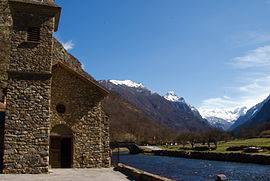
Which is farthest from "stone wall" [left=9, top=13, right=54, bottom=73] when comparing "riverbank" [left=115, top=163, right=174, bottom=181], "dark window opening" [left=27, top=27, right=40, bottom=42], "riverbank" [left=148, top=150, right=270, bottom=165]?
"riverbank" [left=148, top=150, right=270, bottom=165]

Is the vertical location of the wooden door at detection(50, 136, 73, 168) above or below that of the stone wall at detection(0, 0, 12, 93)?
below

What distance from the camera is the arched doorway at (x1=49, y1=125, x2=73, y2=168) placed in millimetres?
22031

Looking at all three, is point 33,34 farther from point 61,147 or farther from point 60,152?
point 60,152

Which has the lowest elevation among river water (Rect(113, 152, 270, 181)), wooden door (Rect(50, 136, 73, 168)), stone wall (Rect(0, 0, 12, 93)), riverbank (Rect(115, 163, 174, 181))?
river water (Rect(113, 152, 270, 181))

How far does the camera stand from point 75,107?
22781mm

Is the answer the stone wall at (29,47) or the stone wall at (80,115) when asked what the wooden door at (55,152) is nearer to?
the stone wall at (80,115)

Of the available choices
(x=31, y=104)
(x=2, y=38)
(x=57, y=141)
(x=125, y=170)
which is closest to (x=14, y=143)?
(x=31, y=104)

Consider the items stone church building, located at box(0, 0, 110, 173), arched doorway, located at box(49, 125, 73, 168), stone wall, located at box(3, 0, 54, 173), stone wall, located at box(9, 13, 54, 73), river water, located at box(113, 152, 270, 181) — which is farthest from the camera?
river water, located at box(113, 152, 270, 181)

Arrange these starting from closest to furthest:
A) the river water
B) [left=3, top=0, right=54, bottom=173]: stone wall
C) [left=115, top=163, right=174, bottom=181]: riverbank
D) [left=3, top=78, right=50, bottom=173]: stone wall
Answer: [left=115, top=163, right=174, bottom=181]: riverbank → [left=3, top=78, right=50, bottom=173]: stone wall → [left=3, top=0, right=54, bottom=173]: stone wall → the river water

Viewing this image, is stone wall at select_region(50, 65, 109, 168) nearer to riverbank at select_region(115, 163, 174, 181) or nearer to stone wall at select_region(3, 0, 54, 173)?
stone wall at select_region(3, 0, 54, 173)

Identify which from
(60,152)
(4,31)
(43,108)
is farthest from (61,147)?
(4,31)

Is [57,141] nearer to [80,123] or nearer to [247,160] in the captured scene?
[80,123]

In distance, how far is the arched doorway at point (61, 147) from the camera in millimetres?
22031

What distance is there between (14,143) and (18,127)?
1073mm
